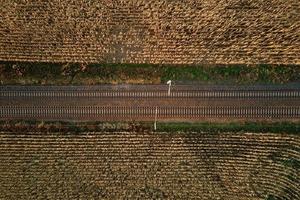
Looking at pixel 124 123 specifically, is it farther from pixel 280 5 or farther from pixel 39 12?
pixel 280 5

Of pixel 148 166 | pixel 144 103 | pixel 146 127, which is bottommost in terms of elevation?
pixel 148 166

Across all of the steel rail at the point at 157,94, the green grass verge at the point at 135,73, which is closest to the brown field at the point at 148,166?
the steel rail at the point at 157,94

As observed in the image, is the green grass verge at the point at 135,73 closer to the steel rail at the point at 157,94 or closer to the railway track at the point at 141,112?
the steel rail at the point at 157,94

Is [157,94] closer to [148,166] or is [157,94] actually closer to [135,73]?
[135,73]

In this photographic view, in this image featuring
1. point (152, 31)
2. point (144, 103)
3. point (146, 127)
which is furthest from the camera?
point (144, 103)

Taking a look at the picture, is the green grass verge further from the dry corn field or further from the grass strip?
the grass strip

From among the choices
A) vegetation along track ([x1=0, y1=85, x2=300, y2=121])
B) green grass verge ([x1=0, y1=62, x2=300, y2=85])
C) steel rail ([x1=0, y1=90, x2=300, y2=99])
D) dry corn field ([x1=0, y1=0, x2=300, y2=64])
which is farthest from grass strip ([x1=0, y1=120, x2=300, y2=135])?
dry corn field ([x1=0, y1=0, x2=300, y2=64])

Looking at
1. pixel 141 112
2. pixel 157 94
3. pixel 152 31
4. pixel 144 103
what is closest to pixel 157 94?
pixel 157 94
